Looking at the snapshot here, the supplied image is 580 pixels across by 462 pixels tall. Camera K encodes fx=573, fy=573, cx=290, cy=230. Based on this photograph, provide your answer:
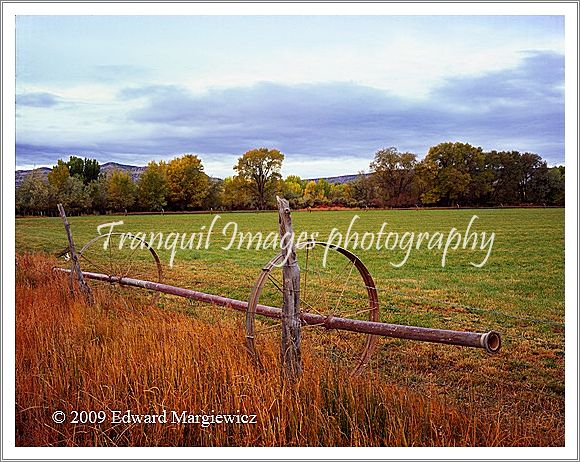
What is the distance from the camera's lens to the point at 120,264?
25.5 ft

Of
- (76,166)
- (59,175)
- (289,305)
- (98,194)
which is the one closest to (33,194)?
(59,175)

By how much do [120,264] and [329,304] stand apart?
2.88 meters

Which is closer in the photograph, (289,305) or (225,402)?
(225,402)

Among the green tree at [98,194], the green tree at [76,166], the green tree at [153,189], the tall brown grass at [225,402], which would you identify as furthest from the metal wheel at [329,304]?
the green tree at [76,166]

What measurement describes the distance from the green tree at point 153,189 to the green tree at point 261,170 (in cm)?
82

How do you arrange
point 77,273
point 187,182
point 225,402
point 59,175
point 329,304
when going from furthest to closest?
point 329,304
point 77,273
point 187,182
point 59,175
point 225,402

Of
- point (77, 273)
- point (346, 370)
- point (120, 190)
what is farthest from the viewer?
point (77, 273)

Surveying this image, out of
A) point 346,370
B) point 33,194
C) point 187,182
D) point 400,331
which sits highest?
point 187,182

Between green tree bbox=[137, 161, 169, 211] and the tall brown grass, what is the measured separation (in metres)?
1.48

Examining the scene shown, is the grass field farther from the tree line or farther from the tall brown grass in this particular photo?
the tree line

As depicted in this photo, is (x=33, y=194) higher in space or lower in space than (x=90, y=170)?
lower

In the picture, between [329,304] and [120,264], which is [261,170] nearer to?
[329,304]

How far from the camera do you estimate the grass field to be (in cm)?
384

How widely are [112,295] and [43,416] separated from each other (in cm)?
297
